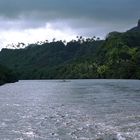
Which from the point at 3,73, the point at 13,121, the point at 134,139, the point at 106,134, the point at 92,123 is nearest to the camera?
the point at 134,139

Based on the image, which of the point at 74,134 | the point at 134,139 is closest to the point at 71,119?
the point at 74,134

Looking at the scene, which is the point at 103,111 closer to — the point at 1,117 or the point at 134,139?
the point at 1,117

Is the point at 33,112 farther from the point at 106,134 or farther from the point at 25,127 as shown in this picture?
the point at 106,134

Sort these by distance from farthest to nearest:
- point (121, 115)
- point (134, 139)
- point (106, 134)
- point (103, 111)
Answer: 1. point (103, 111)
2. point (121, 115)
3. point (106, 134)
4. point (134, 139)

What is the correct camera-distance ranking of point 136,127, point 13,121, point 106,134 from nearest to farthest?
point 106,134 < point 136,127 < point 13,121

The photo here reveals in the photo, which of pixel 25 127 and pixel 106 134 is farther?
pixel 25 127

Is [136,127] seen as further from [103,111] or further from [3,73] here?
[3,73]

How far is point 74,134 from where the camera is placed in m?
37.7

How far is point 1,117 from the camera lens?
51.4 metres

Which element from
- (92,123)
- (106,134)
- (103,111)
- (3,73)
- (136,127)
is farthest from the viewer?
(3,73)

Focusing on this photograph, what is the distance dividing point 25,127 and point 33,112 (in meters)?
14.6

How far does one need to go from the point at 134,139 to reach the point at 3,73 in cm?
15150

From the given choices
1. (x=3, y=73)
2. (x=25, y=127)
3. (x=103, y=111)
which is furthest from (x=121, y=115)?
(x=3, y=73)

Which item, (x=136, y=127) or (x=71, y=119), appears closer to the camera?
(x=136, y=127)
